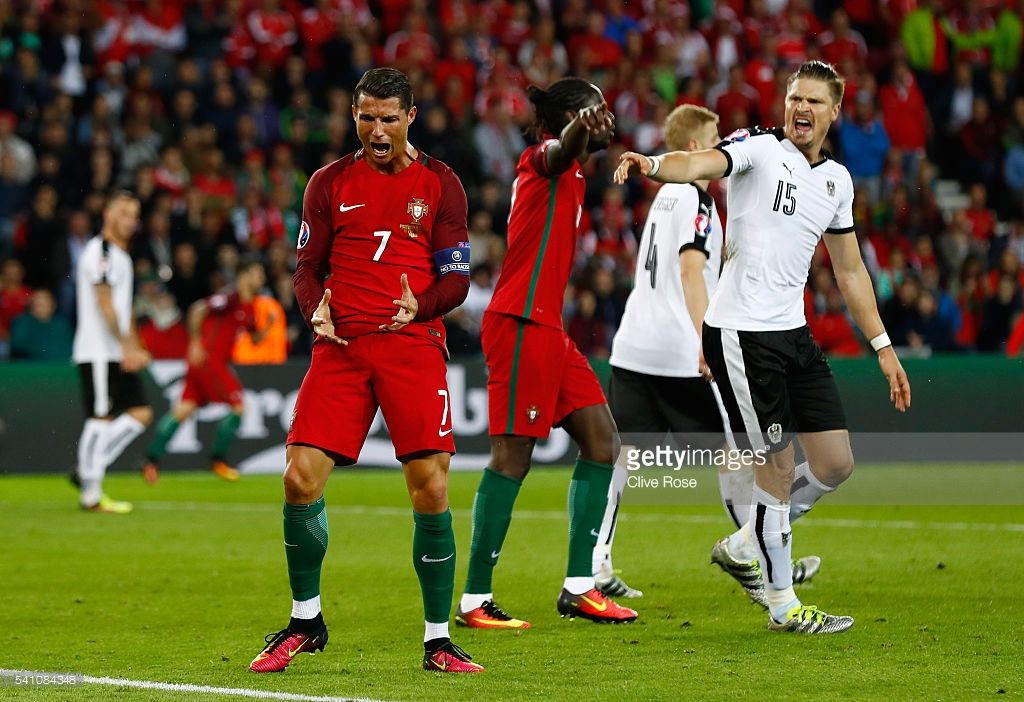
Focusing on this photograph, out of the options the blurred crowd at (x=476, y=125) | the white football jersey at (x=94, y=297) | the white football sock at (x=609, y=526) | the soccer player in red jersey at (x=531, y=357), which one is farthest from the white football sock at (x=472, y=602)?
the blurred crowd at (x=476, y=125)

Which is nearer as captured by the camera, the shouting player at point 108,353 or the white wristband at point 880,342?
the white wristband at point 880,342

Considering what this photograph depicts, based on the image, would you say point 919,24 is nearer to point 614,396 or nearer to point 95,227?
point 95,227

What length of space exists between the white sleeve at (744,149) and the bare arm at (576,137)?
2.01 ft

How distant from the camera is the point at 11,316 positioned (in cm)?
1678

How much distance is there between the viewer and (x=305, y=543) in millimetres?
6172

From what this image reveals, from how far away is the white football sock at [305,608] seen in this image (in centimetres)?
625

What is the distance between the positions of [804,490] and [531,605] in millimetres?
1469

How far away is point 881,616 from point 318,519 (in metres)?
2.80

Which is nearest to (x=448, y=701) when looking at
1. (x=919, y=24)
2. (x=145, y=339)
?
(x=145, y=339)

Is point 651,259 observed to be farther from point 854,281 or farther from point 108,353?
point 108,353

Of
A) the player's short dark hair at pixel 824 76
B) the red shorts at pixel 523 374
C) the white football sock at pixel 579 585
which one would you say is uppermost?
Result: the player's short dark hair at pixel 824 76

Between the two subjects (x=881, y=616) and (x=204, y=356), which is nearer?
(x=881, y=616)

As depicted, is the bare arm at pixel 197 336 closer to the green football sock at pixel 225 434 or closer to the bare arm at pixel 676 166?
the green football sock at pixel 225 434

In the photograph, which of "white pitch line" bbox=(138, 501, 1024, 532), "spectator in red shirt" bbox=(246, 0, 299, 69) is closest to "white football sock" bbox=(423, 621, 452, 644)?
"white pitch line" bbox=(138, 501, 1024, 532)
